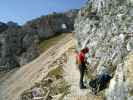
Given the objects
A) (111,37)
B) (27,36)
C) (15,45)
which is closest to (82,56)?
(111,37)

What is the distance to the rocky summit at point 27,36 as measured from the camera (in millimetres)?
89000

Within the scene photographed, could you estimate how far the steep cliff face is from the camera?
28241 millimetres

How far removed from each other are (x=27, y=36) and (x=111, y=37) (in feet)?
217

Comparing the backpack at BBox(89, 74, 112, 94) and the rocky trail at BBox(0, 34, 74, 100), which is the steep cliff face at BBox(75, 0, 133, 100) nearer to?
the backpack at BBox(89, 74, 112, 94)

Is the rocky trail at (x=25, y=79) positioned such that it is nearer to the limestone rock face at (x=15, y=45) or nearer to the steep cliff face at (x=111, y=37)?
the steep cliff face at (x=111, y=37)

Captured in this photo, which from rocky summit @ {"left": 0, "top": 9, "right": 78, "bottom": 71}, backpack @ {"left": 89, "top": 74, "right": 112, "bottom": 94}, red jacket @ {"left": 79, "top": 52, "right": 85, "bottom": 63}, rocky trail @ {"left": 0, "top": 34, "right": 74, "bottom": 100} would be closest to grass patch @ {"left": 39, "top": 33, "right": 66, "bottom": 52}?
rocky summit @ {"left": 0, "top": 9, "right": 78, "bottom": 71}

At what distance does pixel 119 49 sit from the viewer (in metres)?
29.9

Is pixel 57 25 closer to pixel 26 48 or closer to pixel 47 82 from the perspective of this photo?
pixel 26 48

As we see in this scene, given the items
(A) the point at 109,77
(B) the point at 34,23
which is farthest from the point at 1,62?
(A) the point at 109,77

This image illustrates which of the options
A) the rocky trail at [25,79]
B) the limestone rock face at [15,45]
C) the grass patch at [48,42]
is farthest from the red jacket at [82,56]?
the grass patch at [48,42]

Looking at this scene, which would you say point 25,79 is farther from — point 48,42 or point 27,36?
point 48,42

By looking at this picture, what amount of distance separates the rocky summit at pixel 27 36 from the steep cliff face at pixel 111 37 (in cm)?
4738

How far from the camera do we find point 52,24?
110312 mm

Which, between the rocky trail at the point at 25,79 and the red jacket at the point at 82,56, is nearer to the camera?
the red jacket at the point at 82,56
